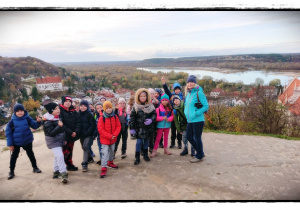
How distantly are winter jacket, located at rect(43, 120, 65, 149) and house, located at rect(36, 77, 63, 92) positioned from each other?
670cm

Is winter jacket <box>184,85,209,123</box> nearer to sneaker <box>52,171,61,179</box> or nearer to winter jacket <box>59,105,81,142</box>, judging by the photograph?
winter jacket <box>59,105,81,142</box>

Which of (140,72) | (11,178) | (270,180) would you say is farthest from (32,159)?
(140,72)

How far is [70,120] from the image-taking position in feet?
13.5

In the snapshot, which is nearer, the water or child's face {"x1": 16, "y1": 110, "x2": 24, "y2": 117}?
child's face {"x1": 16, "y1": 110, "x2": 24, "y2": 117}

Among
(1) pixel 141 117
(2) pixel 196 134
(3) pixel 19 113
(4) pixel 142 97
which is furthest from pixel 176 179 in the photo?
(3) pixel 19 113

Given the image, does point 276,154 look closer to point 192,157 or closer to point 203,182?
point 192,157

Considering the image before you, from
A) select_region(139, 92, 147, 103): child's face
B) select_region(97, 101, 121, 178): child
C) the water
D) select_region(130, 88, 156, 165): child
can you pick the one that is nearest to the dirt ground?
select_region(97, 101, 121, 178): child

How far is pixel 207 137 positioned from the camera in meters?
6.86

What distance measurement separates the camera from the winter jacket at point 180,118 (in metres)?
4.99

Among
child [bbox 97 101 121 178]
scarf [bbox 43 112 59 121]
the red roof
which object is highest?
the red roof

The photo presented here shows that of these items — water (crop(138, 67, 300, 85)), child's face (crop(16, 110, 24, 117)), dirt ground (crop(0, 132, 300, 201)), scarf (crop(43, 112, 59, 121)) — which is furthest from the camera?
water (crop(138, 67, 300, 85))

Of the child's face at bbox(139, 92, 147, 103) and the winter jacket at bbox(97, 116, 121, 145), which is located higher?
the child's face at bbox(139, 92, 147, 103)

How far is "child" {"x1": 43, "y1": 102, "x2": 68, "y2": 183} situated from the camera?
377 cm

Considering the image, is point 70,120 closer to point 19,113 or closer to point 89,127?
point 89,127
